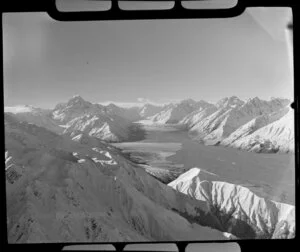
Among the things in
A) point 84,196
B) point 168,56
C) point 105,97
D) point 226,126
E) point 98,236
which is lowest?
point 98,236

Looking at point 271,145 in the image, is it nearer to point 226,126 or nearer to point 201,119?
point 226,126

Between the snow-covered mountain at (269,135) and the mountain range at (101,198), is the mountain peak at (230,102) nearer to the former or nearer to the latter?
the snow-covered mountain at (269,135)

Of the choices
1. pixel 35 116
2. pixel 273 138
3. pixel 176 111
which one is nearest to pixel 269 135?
pixel 273 138

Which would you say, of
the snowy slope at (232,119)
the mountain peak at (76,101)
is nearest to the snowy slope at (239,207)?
the snowy slope at (232,119)

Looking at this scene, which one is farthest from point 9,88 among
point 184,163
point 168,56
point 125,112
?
point 184,163

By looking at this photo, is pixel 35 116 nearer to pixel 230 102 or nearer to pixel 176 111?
pixel 176 111

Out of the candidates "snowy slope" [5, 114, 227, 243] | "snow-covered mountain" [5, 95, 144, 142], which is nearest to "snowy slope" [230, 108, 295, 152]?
"snowy slope" [5, 114, 227, 243]
